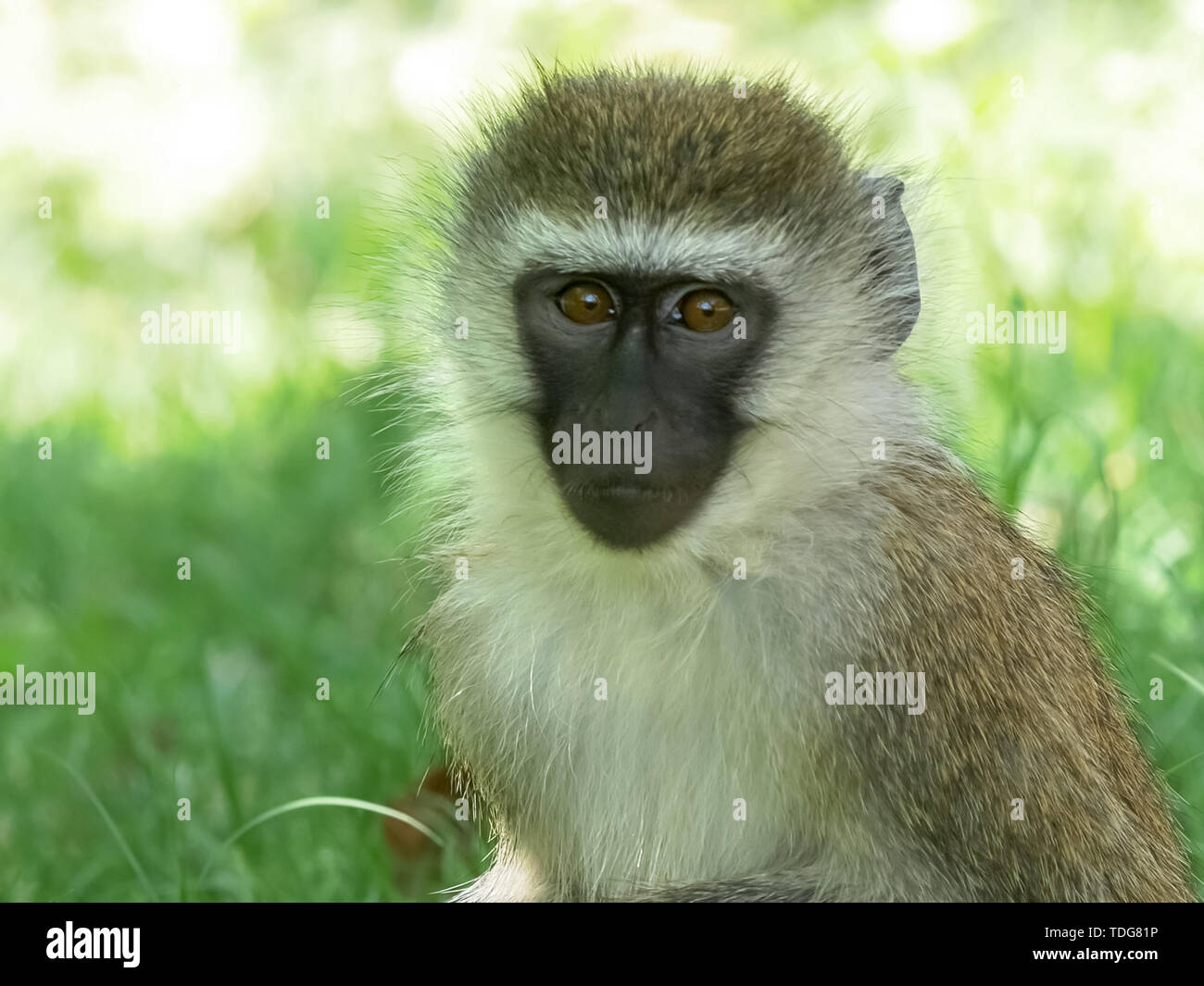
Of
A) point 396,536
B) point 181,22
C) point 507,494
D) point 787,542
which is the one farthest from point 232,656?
point 181,22

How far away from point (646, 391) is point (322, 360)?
4.51 metres

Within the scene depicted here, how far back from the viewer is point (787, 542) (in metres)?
3.87

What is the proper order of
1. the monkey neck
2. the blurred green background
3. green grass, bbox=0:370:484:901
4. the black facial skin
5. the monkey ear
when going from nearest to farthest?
1. the black facial skin
2. the monkey neck
3. the monkey ear
4. green grass, bbox=0:370:484:901
5. the blurred green background

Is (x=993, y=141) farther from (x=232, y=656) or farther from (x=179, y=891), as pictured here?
(x=179, y=891)

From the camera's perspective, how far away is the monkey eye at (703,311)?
3.86m

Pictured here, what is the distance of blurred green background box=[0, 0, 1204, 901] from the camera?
515 cm

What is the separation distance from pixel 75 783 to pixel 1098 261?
4.76 m

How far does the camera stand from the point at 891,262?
13.9 feet

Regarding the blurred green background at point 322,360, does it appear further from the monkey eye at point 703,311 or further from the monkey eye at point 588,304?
the monkey eye at point 588,304

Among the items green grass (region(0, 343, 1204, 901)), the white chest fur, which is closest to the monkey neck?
the white chest fur

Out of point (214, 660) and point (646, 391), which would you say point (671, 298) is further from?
point (214, 660)

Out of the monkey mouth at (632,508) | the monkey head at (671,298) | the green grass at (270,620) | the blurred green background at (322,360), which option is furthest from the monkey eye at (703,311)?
the green grass at (270,620)

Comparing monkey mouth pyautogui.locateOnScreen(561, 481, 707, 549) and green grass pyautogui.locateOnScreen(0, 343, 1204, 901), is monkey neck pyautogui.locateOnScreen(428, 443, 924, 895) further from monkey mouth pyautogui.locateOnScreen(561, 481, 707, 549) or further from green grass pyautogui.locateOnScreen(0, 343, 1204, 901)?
green grass pyautogui.locateOnScreen(0, 343, 1204, 901)

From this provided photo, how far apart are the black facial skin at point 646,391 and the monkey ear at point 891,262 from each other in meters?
0.40
